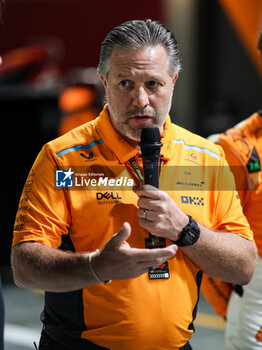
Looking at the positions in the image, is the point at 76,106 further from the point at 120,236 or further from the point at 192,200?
the point at 120,236

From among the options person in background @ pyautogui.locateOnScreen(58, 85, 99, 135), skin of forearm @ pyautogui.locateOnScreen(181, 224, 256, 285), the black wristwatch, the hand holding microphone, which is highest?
the hand holding microphone

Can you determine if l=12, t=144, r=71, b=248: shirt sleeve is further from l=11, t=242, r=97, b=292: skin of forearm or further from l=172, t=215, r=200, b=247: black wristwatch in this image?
l=172, t=215, r=200, b=247: black wristwatch

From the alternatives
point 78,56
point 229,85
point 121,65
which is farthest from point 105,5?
point 121,65

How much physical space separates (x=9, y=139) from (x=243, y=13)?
268cm

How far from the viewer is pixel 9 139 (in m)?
5.84

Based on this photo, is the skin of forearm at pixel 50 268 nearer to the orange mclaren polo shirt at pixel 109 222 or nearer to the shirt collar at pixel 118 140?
the orange mclaren polo shirt at pixel 109 222

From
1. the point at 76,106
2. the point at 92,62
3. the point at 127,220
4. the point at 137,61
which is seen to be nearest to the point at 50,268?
→ the point at 127,220

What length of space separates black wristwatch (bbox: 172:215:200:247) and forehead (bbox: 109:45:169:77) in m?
0.52

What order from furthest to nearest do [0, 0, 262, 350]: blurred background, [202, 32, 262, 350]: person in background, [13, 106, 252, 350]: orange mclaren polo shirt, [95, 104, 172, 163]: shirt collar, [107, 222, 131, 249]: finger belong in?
[0, 0, 262, 350]: blurred background → [202, 32, 262, 350]: person in background → [95, 104, 172, 163]: shirt collar → [13, 106, 252, 350]: orange mclaren polo shirt → [107, 222, 131, 249]: finger

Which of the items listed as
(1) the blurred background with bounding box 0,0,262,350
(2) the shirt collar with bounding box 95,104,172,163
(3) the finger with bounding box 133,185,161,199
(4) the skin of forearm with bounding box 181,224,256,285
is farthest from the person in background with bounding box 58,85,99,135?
(3) the finger with bounding box 133,185,161,199

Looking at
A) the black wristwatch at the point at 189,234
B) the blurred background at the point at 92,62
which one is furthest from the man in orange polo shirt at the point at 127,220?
the blurred background at the point at 92,62

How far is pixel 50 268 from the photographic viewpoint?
6.23ft

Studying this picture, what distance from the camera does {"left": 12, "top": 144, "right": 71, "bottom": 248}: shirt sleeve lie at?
2.00 meters

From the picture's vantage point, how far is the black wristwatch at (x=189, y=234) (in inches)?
78.0
